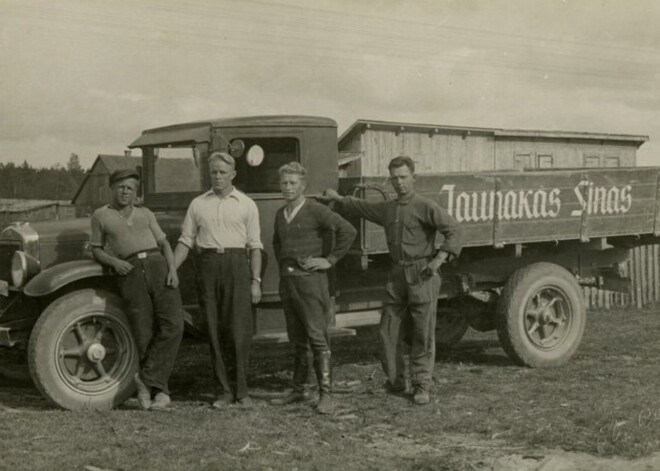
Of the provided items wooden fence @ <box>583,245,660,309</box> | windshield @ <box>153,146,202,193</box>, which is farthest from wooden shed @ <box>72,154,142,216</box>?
windshield @ <box>153,146,202,193</box>

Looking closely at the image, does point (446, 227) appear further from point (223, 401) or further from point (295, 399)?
point (223, 401)

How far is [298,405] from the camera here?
594 centimetres

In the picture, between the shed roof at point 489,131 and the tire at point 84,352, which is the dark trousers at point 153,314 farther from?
the shed roof at point 489,131

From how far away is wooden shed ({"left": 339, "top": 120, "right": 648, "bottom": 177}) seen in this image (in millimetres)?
18188

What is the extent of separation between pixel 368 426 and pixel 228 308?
129cm

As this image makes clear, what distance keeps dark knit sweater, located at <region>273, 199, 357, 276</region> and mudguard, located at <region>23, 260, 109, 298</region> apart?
1305 mm

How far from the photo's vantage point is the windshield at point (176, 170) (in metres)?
6.54

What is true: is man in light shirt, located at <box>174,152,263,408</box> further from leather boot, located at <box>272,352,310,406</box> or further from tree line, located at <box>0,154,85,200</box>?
tree line, located at <box>0,154,85,200</box>

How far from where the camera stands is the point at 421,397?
5.95 metres

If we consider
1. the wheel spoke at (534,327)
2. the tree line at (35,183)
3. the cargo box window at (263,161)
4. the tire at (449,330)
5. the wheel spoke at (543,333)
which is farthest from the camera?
the tree line at (35,183)

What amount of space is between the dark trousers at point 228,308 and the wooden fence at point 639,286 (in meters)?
8.13

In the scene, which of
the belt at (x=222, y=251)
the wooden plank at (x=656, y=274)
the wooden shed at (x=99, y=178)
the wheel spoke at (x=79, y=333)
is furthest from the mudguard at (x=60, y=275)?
the wooden shed at (x=99, y=178)

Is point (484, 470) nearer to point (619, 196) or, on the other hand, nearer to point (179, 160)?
point (179, 160)

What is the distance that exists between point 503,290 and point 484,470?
127 inches
